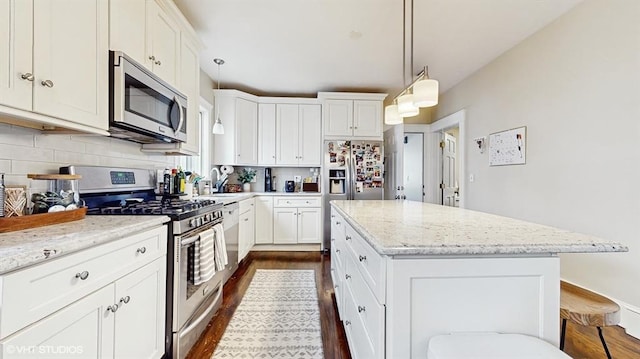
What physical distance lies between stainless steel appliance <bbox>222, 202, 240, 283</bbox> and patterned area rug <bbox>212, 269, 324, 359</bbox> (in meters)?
0.29

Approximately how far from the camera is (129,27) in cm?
162

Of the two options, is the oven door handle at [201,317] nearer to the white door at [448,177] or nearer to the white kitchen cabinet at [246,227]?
the white kitchen cabinet at [246,227]

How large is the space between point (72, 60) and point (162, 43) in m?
0.88

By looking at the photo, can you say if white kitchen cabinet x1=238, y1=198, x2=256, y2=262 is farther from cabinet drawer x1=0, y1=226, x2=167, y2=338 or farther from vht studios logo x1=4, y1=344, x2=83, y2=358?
vht studios logo x1=4, y1=344, x2=83, y2=358

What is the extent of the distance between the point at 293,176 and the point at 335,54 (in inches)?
84.0

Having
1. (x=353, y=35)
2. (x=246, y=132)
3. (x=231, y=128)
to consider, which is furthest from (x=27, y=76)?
(x=246, y=132)

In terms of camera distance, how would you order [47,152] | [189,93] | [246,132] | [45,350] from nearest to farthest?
[45,350]
[47,152]
[189,93]
[246,132]

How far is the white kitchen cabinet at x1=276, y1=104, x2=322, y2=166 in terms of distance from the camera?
438 cm

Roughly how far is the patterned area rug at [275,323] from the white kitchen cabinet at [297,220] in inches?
45.5

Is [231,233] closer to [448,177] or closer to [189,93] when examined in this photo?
[189,93]

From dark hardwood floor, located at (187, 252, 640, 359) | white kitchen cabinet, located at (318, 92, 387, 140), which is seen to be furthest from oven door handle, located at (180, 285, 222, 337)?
white kitchen cabinet, located at (318, 92, 387, 140)

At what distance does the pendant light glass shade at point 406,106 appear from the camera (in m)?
2.04

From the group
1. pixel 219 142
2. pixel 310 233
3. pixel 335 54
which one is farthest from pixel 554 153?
Answer: pixel 219 142

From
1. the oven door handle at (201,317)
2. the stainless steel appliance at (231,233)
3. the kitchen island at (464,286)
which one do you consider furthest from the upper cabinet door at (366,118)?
the kitchen island at (464,286)
